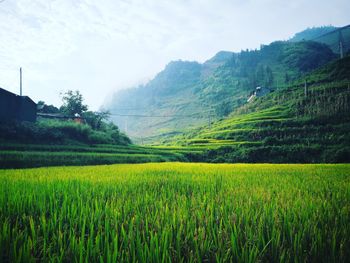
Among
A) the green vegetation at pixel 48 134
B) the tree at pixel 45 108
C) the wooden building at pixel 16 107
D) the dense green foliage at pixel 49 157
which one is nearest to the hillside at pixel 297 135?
the dense green foliage at pixel 49 157

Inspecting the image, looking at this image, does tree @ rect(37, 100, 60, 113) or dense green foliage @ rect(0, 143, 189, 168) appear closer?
dense green foliage @ rect(0, 143, 189, 168)

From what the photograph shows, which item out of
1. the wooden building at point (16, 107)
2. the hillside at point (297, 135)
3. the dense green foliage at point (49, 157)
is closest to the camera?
the dense green foliage at point (49, 157)

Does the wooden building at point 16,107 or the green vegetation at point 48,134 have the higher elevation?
the wooden building at point 16,107

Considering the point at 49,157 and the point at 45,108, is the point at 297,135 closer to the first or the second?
the point at 49,157

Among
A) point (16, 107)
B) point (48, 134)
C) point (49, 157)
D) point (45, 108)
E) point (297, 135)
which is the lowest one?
point (49, 157)

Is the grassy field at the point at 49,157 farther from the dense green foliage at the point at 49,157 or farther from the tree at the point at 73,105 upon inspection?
the tree at the point at 73,105

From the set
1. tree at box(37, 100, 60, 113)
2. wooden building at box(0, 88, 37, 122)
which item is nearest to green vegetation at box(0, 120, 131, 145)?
wooden building at box(0, 88, 37, 122)

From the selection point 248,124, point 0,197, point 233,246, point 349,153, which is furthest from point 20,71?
point 349,153

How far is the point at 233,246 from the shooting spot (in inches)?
56.4

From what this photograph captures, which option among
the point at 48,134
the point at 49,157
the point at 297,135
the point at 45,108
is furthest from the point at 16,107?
the point at 297,135

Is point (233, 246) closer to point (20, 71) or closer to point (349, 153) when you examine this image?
point (349, 153)

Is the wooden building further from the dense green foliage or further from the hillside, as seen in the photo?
the hillside

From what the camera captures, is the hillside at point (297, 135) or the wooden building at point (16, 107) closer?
the wooden building at point (16, 107)

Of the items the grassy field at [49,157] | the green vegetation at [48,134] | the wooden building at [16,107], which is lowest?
the grassy field at [49,157]
